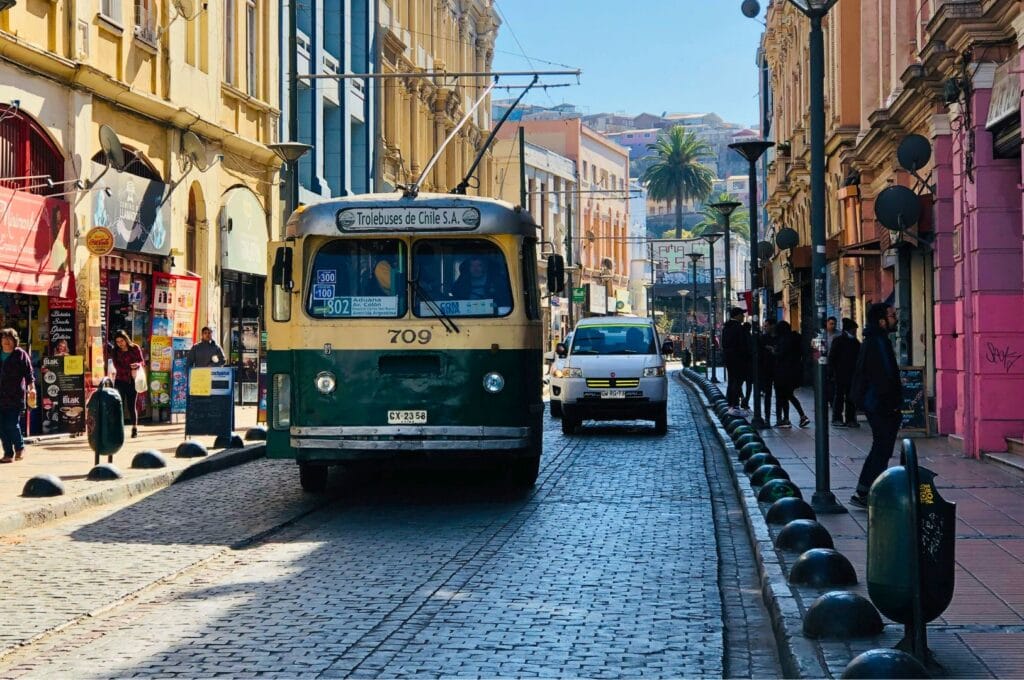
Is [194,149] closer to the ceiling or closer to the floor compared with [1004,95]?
closer to the ceiling

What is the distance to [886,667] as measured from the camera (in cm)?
564

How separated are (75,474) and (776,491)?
7514mm

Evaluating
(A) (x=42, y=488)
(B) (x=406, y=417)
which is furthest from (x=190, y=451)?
(B) (x=406, y=417)

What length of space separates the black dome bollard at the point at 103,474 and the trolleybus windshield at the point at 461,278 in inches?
154

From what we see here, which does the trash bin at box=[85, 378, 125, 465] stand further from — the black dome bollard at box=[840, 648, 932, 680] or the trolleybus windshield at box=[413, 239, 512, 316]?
the black dome bollard at box=[840, 648, 932, 680]

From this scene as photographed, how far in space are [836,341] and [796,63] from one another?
2452 centimetres

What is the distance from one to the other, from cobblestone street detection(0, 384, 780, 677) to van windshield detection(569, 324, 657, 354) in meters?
9.02

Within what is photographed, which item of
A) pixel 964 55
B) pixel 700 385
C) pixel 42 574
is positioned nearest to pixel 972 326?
pixel 964 55

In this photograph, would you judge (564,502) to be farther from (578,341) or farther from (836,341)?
(578,341)

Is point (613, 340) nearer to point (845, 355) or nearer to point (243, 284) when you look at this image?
point (845, 355)

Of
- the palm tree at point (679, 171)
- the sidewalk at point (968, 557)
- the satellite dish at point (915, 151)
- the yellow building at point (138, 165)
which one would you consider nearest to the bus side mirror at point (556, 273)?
the sidewalk at point (968, 557)

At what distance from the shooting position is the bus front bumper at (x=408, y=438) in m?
13.3

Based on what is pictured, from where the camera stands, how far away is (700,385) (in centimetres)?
4075

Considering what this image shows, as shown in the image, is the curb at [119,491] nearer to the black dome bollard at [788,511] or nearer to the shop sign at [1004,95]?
the black dome bollard at [788,511]
